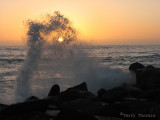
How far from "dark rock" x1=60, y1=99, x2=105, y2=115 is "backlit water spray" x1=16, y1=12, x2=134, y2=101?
5.10m

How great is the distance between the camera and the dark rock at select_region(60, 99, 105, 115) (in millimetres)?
4147

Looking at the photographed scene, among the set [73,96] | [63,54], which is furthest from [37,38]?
[73,96]

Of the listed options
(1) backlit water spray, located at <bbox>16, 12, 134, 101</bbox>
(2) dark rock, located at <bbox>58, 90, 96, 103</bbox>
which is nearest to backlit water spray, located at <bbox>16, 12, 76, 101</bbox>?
(1) backlit water spray, located at <bbox>16, 12, 134, 101</bbox>

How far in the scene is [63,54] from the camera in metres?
17.2

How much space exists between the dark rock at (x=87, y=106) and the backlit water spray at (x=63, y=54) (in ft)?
16.7

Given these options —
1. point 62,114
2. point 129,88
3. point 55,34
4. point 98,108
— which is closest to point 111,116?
point 98,108

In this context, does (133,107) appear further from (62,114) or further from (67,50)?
(67,50)

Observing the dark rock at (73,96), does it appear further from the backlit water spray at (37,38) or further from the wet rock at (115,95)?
the backlit water spray at (37,38)

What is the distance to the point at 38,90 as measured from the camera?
404 inches

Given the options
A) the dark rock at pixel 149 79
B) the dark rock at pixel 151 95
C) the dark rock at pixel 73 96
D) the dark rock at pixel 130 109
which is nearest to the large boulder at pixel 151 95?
the dark rock at pixel 151 95

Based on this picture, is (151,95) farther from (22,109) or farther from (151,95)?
(22,109)

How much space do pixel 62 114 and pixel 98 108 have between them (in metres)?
1.02

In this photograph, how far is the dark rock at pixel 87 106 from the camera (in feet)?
13.6

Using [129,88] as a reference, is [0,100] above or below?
below
